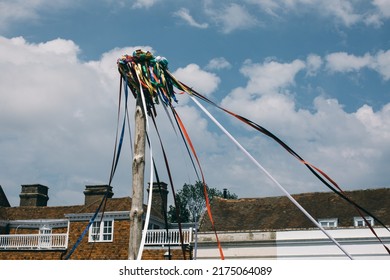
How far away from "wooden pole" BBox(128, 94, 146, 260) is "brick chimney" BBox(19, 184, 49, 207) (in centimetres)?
3138

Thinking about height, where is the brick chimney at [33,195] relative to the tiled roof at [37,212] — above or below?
above

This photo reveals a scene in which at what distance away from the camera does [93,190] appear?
115 feet

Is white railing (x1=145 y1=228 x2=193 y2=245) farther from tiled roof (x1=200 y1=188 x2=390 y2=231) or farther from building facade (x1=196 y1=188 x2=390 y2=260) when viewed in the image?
tiled roof (x1=200 y1=188 x2=390 y2=231)

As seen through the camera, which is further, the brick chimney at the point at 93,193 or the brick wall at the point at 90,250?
the brick chimney at the point at 93,193

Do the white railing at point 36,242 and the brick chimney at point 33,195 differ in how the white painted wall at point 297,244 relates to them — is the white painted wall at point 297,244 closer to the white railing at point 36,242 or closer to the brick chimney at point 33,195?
the white railing at point 36,242

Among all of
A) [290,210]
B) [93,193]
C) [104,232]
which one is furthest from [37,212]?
[290,210]

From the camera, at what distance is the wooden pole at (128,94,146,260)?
25.2ft

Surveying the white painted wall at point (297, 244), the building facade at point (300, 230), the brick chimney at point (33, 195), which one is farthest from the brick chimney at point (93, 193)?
the white painted wall at point (297, 244)

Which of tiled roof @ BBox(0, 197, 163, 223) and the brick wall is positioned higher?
tiled roof @ BBox(0, 197, 163, 223)

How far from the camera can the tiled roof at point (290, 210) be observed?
1051 inches

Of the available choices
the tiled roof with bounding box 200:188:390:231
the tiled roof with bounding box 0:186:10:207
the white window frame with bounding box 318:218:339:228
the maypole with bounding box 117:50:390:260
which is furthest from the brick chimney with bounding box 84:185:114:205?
the maypole with bounding box 117:50:390:260

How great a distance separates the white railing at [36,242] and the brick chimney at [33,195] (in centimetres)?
740
